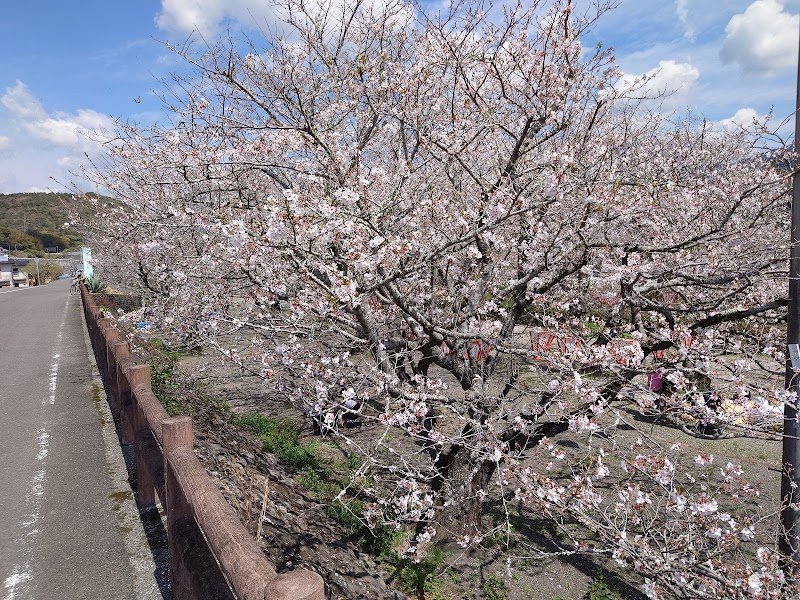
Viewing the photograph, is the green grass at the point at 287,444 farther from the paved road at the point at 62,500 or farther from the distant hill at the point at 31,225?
the distant hill at the point at 31,225

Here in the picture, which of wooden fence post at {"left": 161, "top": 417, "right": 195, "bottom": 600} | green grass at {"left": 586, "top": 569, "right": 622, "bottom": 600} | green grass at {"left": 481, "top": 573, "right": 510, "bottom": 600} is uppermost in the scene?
wooden fence post at {"left": 161, "top": 417, "right": 195, "bottom": 600}

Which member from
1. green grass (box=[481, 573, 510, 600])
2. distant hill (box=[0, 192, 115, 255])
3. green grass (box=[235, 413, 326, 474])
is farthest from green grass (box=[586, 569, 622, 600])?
distant hill (box=[0, 192, 115, 255])

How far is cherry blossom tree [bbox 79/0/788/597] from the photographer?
14.9 ft

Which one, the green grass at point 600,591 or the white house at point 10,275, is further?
the white house at point 10,275

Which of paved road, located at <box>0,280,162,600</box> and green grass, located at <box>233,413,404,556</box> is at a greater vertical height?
paved road, located at <box>0,280,162,600</box>

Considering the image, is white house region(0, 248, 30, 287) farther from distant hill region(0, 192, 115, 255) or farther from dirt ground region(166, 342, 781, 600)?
dirt ground region(166, 342, 781, 600)

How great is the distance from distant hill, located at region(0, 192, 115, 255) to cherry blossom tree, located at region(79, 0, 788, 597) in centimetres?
8142

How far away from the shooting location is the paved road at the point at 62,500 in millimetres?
3334

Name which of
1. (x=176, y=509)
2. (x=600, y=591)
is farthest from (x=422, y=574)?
(x=176, y=509)

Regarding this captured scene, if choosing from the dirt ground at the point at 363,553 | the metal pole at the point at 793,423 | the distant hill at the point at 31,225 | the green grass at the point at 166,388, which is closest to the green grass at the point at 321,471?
the dirt ground at the point at 363,553

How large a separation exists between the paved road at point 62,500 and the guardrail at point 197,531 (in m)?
0.47

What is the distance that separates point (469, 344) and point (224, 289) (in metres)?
4.04

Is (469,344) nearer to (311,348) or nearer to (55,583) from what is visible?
(311,348)

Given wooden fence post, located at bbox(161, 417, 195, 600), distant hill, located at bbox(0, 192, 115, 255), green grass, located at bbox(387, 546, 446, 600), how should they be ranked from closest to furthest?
wooden fence post, located at bbox(161, 417, 195, 600) < green grass, located at bbox(387, 546, 446, 600) < distant hill, located at bbox(0, 192, 115, 255)
